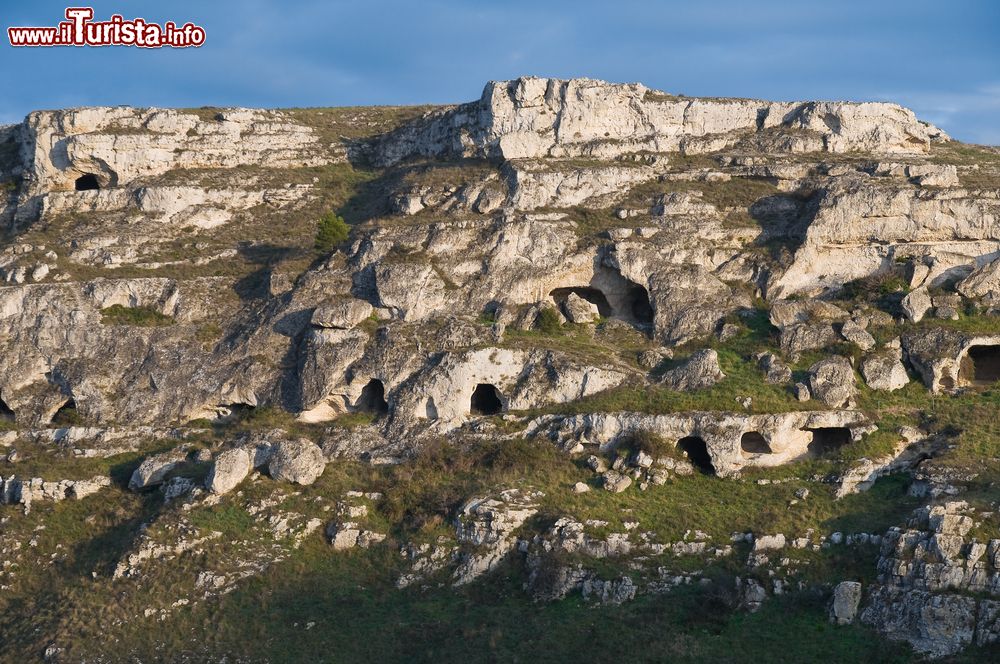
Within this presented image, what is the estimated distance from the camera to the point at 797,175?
180 feet

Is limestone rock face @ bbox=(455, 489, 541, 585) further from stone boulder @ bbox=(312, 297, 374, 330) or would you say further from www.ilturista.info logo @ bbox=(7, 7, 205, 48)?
www.ilturista.info logo @ bbox=(7, 7, 205, 48)

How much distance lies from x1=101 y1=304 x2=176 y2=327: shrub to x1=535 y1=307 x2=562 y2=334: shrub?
16593 mm

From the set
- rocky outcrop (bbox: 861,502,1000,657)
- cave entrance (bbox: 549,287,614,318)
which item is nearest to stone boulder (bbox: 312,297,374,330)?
cave entrance (bbox: 549,287,614,318)

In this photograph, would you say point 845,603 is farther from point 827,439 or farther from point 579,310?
point 579,310

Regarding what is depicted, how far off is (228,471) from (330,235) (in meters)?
16.9

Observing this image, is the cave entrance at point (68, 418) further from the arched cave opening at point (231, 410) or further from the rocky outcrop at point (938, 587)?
the rocky outcrop at point (938, 587)

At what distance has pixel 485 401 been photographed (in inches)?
1785

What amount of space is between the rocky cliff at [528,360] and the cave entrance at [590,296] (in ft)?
1.02

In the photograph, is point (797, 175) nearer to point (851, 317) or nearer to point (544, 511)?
point (851, 317)

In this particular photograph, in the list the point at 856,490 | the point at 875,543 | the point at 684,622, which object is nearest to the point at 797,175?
the point at 856,490

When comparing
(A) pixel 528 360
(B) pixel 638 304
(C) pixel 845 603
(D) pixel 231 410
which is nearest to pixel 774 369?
(A) pixel 528 360

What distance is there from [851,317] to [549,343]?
12.7 m

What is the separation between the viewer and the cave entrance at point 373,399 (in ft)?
144

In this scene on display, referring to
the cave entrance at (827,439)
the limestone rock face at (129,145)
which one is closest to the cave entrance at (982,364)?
the cave entrance at (827,439)
